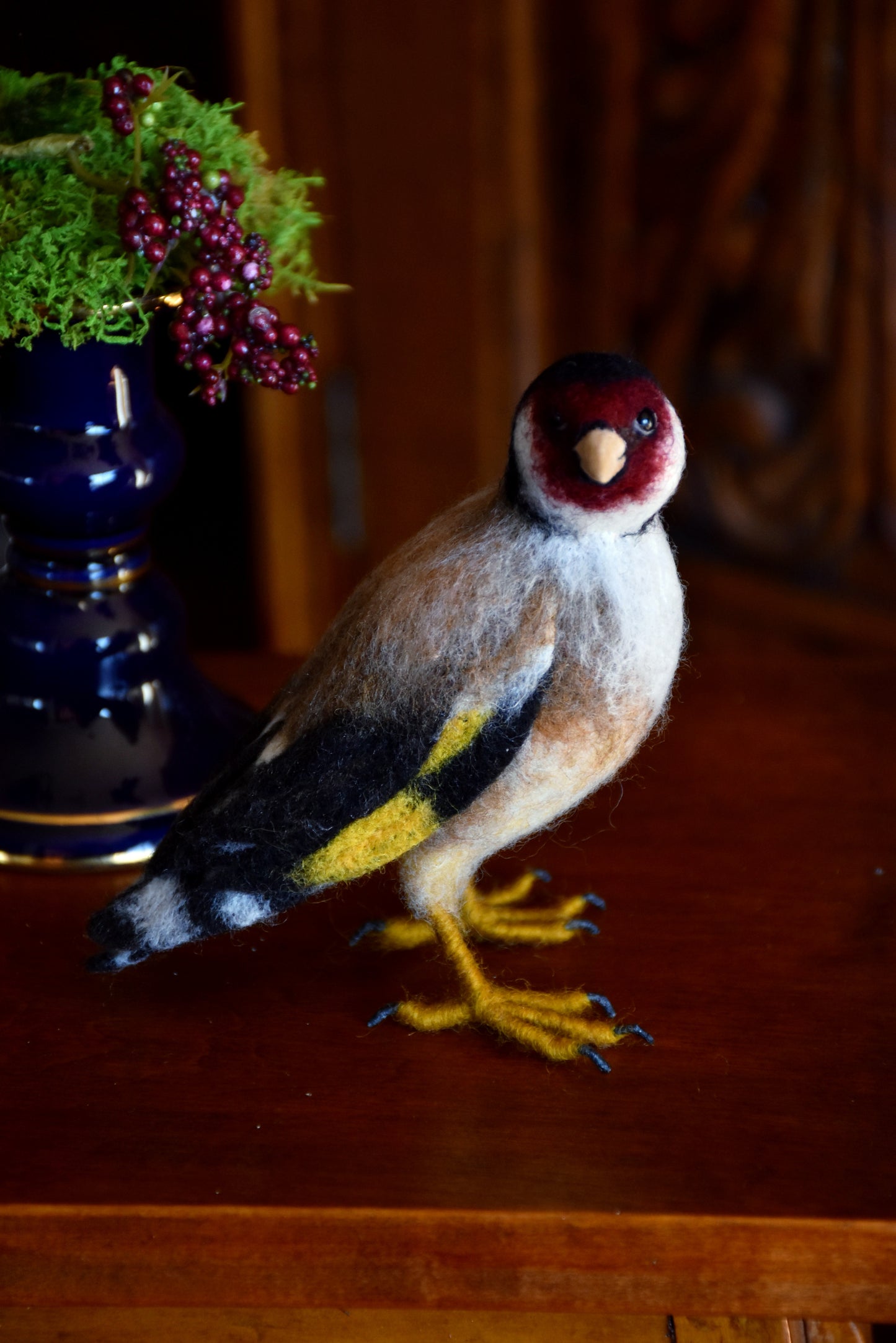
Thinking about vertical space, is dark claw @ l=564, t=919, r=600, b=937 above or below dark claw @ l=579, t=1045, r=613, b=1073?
below

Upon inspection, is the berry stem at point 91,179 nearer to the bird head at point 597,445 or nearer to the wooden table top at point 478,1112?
the bird head at point 597,445

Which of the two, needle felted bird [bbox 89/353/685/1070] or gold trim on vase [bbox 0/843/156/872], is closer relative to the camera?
needle felted bird [bbox 89/353/685/1070]

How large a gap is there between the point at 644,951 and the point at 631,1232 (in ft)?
0.53

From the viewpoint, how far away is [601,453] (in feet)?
1.57

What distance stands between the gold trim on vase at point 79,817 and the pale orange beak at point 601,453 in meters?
0.28

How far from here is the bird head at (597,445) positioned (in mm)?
A: 482

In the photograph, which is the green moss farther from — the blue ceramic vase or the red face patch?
the red face patch

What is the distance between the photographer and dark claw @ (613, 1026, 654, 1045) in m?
0.55

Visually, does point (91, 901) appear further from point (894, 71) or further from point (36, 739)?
point (894, 71)

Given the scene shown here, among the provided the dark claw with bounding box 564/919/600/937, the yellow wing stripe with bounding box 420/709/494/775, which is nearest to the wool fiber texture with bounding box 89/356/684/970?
the yellow wing stripe with bounding box 420/709/494/775

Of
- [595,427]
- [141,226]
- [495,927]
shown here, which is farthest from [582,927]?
[141,226]

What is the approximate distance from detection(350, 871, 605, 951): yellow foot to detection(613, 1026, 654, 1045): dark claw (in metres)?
0.07

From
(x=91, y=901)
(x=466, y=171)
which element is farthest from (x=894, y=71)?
(x=91, y=901)

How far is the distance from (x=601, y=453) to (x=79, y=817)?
0.33m
